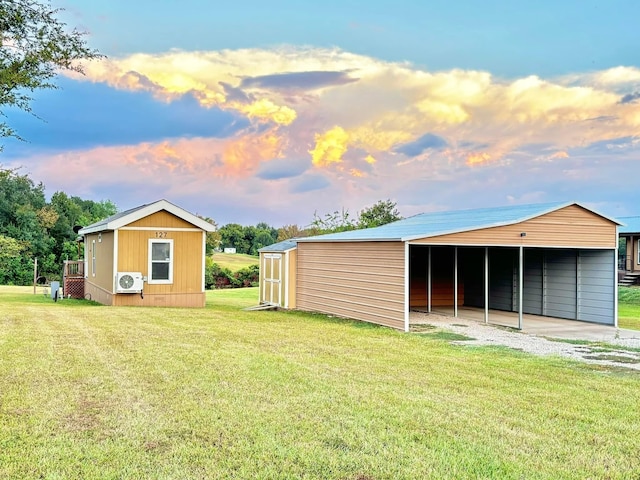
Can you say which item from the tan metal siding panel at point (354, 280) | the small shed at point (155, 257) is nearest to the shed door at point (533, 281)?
the tan metal siding panel at point (354, 280)

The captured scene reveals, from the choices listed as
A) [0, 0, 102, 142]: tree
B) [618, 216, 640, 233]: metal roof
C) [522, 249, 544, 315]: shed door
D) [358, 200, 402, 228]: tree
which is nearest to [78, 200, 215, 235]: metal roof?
[0, 0, 102, 142]: tree

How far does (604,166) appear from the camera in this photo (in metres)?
20.8

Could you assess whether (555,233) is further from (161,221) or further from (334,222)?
(334,222)

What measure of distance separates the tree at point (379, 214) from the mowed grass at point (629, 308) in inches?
557

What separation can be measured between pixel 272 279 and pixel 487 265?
6677mm

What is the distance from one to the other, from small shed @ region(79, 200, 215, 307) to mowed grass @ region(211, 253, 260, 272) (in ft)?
80.3

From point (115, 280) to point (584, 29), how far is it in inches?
626

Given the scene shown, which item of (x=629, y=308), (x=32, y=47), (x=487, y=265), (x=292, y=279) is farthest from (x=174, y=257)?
(x=629, y=308)

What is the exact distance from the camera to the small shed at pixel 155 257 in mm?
15312

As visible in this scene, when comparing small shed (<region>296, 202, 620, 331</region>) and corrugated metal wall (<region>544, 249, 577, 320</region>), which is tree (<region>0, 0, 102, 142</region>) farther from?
corrugated metal wall (<region>544, 249, 577, 320</region>)

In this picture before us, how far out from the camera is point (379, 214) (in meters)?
35.3

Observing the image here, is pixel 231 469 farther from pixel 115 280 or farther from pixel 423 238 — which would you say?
pixel 115 280

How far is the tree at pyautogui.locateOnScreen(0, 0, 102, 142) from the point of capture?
8.36 meters

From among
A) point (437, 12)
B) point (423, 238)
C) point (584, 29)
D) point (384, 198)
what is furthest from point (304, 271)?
point (384, 198)
